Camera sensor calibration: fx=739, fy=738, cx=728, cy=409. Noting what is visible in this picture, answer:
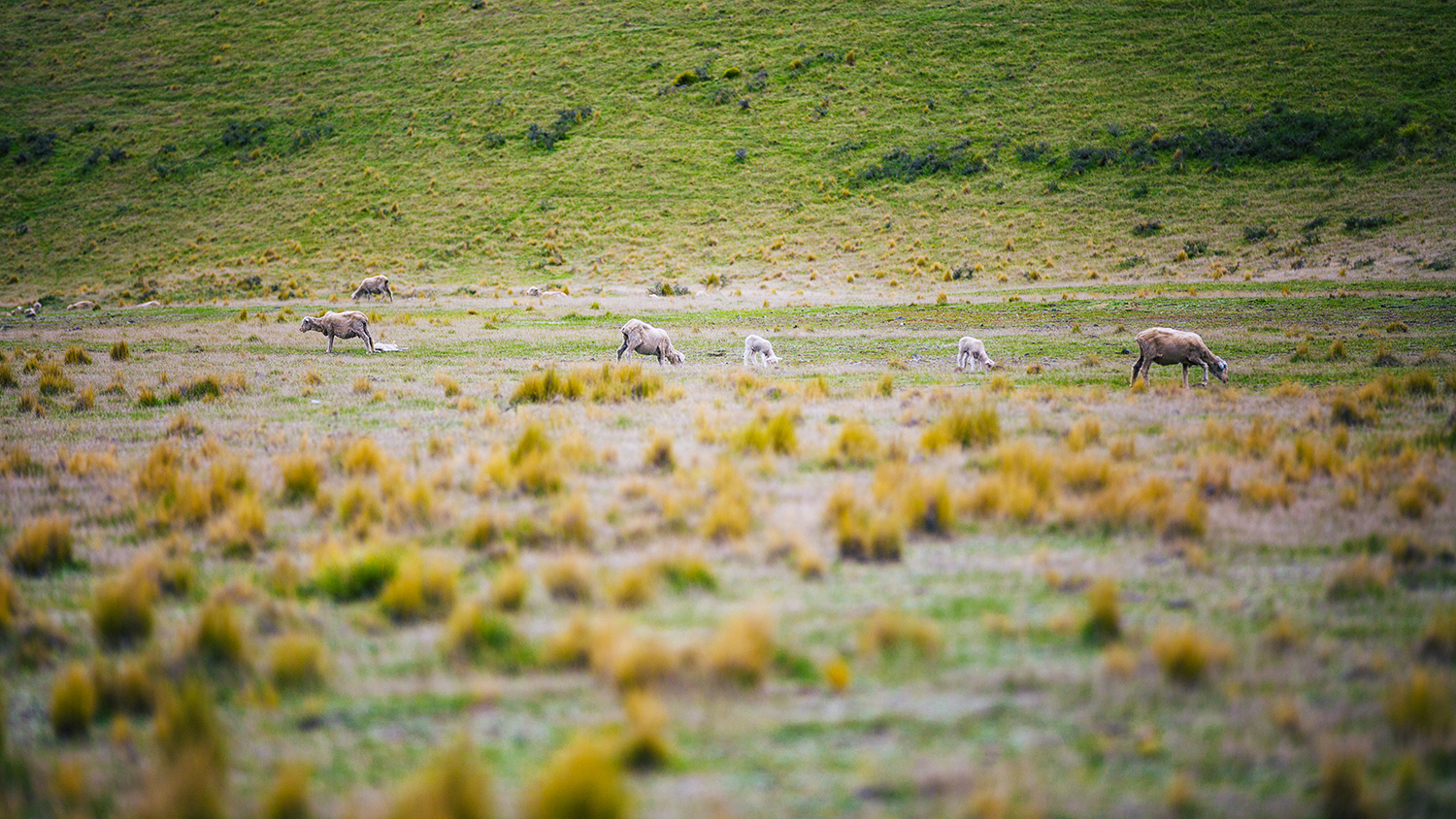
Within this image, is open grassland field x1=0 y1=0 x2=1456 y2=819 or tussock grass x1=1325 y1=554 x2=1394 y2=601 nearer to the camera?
open grassland field x1=0 y1=0 x2=1456 y2=819

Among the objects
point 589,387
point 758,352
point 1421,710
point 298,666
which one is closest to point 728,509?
point 298,666

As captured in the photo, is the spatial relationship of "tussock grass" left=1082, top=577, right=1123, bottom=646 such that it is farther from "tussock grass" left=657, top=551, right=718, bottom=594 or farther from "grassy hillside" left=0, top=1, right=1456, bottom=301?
"grassy hillside" left=0, top=1, right=1456, bottom=301

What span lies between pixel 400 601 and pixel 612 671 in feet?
5.59

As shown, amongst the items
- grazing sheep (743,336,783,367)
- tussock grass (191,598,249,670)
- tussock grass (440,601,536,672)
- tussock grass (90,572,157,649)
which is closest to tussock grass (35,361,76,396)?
tussock grass (90,572,157,649)

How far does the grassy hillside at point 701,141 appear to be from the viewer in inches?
1779

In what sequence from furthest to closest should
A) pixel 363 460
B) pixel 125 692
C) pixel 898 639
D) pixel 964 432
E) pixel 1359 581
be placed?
pixel 964 432
pixel 363 460
pixel 1359 581
pixel 898 639
pixel 125 692

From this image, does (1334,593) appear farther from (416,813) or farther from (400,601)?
(400,601)

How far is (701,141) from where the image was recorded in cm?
5894

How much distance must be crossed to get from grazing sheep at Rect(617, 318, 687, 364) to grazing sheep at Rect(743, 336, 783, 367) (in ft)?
5.49

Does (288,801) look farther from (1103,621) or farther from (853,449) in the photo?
(853,449)

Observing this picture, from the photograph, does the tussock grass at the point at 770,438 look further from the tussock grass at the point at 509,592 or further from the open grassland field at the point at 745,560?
the tussock grass at the point at 509,592

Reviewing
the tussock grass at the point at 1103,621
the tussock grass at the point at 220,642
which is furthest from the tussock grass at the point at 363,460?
the tussock grass at the point at 1103,621

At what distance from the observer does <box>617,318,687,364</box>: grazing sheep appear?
18.0 metres

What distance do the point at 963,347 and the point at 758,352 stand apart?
475 centimetres
